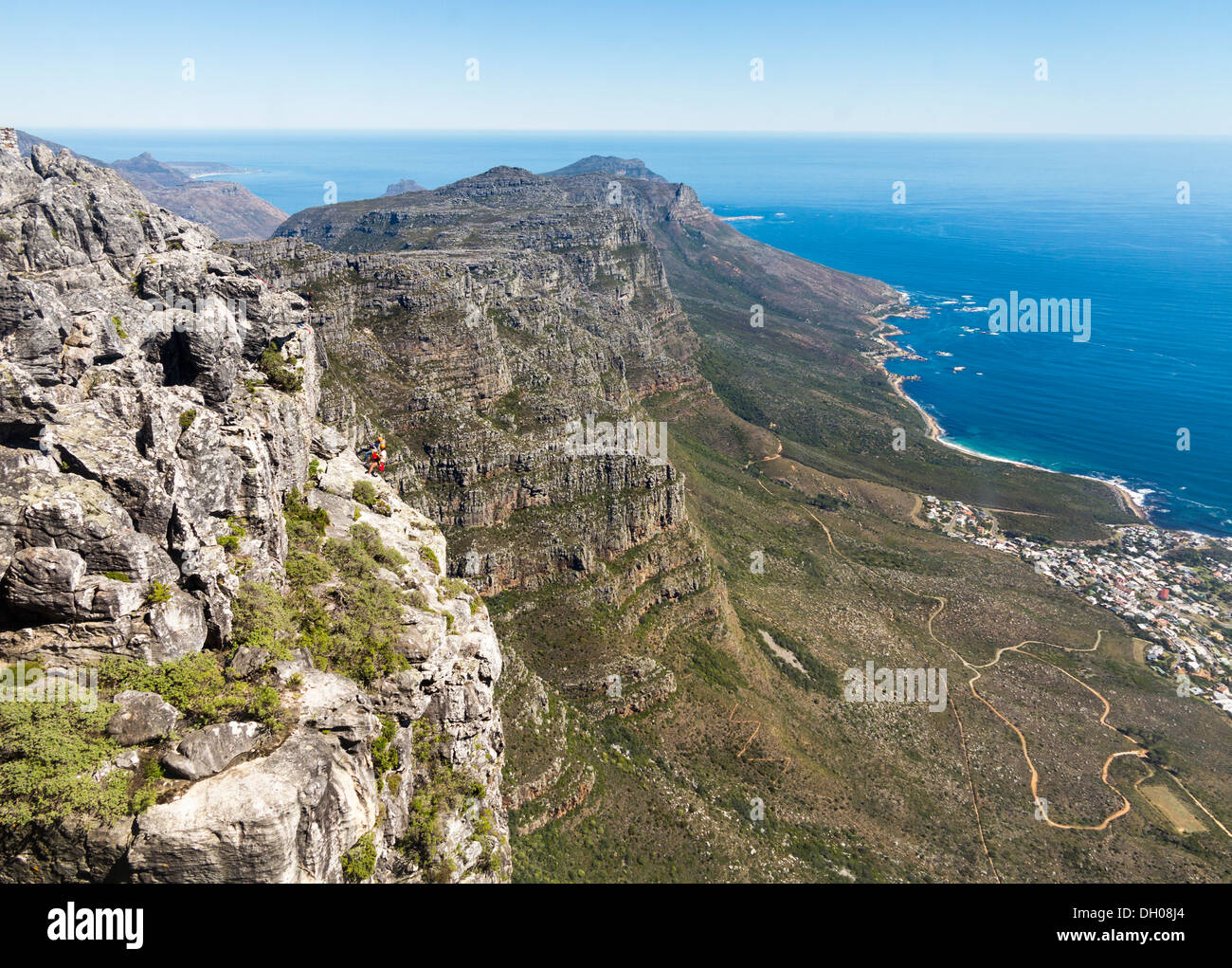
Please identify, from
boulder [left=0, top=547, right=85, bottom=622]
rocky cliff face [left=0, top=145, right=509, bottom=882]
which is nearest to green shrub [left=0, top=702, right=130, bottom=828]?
rocky cliff face [left=0, top=145, right=509, bottom=882]

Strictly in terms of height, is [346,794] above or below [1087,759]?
above

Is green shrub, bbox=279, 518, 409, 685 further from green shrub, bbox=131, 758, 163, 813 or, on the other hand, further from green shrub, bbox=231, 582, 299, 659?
green shrub, bbox=131, 758, 163, 813

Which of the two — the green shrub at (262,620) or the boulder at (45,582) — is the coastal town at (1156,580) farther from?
the boulder at (45,582)

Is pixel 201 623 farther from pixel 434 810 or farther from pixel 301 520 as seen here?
pixel 434 810

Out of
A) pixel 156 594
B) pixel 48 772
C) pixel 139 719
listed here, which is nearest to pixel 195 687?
pixel 139 719
